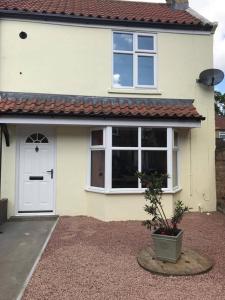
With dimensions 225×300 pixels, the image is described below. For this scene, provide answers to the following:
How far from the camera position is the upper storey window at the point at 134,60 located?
31.0 feet

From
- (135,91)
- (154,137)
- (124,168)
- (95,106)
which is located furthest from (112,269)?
(135,91)

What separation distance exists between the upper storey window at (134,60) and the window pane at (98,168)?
2382 mm

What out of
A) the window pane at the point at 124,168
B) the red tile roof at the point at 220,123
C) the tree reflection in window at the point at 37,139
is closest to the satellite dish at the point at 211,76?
the window pane at the point at 124,168

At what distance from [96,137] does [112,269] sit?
4671 mm

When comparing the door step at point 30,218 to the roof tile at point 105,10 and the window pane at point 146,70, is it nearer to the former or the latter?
the window pane at point 146,70

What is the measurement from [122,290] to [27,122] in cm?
521

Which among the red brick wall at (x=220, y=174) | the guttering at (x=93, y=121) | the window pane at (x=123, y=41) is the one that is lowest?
the red brick wall at (x=220, y=174)

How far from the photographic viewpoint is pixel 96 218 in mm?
8422

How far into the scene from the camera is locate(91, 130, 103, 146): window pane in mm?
8596

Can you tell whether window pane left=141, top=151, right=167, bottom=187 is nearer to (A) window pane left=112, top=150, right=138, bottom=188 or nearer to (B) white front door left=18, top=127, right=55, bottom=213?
(A) window pane left=112, top=150, right=138, bottom=188

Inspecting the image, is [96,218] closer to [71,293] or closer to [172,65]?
[71,293]

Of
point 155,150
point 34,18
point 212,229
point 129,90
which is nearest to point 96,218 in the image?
point 155,150

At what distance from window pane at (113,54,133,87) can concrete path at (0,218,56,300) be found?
476 cm

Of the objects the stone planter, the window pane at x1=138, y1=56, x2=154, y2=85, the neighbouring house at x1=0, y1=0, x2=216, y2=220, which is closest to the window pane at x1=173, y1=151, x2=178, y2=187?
the neighbouring house at x1=0, y1=0, x2=216, y2=220
